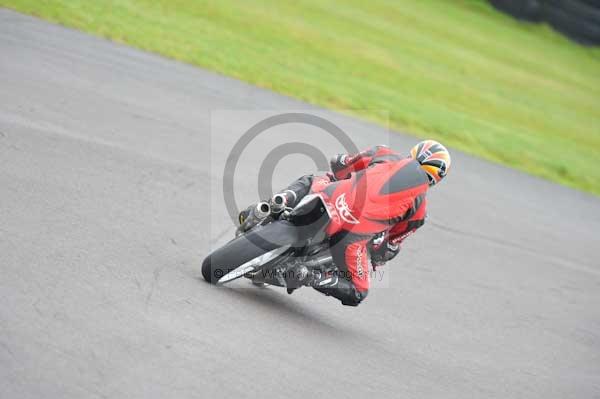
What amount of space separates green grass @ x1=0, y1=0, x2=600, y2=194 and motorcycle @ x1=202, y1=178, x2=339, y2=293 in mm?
10107

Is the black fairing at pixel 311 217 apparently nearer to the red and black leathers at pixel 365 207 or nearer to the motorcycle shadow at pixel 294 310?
the red and black leathers at pixel 365 207

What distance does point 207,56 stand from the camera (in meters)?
16.9

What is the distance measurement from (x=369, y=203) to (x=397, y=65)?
1820 cm

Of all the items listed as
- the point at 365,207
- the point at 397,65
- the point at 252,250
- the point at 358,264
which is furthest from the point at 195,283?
the point at 397,65

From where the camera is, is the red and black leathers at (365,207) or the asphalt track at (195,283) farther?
the red and black leathers at (365,207)

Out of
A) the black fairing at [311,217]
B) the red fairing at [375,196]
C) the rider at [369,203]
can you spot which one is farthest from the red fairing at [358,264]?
the black fairing at [311,217]

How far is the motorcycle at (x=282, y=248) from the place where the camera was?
612 cm

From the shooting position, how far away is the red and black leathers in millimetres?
6211

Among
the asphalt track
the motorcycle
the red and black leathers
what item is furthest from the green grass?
the motorcycle

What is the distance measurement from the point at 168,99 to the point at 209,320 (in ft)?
24.5

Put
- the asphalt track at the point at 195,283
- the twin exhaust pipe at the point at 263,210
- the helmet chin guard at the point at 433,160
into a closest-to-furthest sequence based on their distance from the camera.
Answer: the asphalt track at the point at 195,283 < the twin exhaust pipe at the point at 263,210 < the helmet chin guard at the point at 433,160

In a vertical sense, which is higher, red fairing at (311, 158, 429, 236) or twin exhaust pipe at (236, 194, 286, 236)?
red fairing at (311, 158, 429, 236)

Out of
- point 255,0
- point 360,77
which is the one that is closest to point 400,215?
point 360,77

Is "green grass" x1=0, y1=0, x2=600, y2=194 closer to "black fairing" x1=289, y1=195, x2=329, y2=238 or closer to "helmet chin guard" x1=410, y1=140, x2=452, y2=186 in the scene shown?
"helmet chin guard" x1=410, y1=140, x2=452, y2=186
